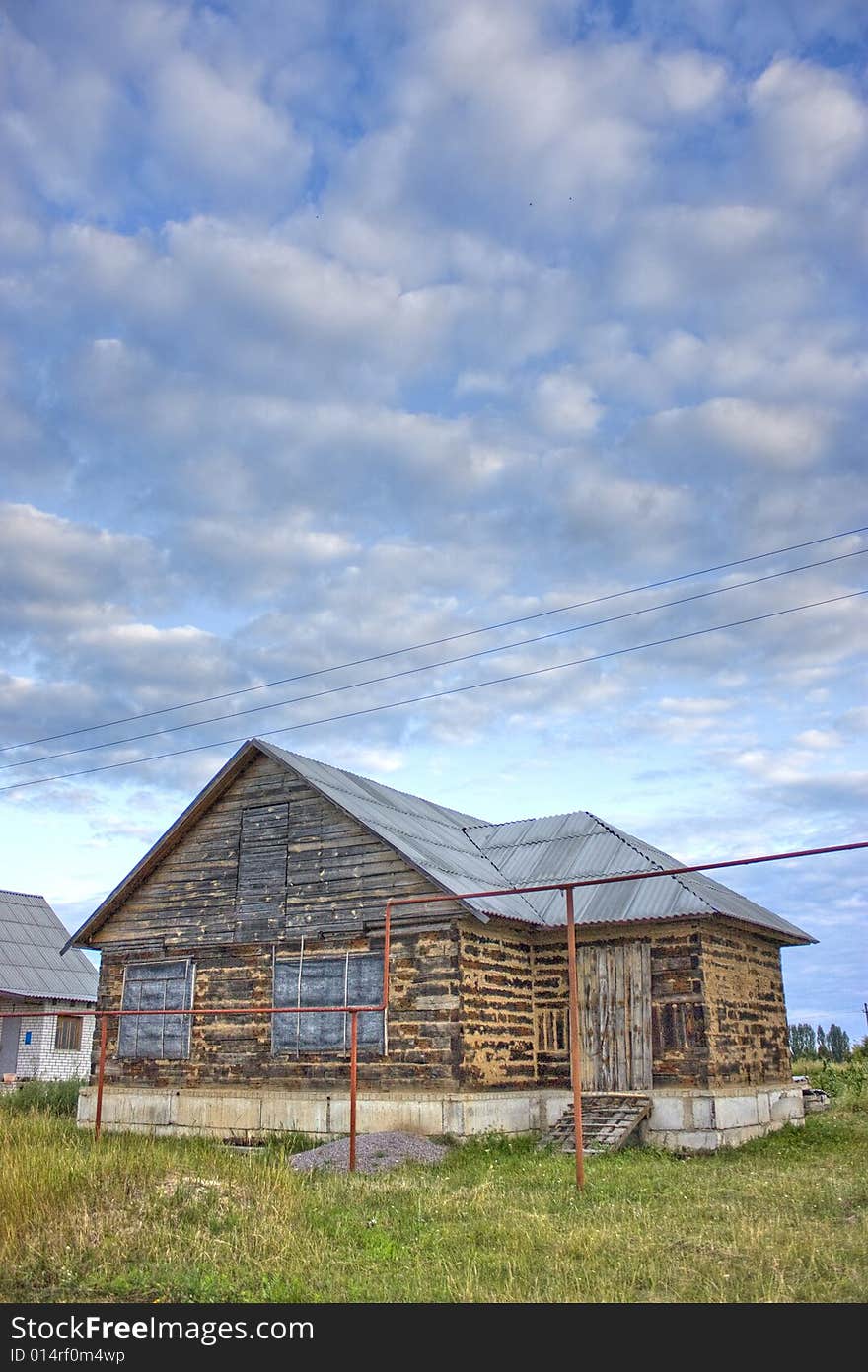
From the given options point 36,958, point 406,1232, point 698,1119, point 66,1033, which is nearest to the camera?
point 406,1232

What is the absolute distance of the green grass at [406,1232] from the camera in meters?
8.85

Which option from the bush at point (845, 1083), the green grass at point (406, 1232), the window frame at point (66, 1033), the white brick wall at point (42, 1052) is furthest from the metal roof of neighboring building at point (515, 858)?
the window frame at point (66, 1033)

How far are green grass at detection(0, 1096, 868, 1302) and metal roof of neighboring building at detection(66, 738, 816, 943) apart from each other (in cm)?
619

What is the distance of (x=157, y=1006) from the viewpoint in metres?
24.2

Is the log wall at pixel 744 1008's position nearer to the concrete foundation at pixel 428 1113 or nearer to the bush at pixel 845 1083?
the concrete foundation at pixel 428 1113

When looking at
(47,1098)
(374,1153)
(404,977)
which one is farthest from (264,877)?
(47,1098)

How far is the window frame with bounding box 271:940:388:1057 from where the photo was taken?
67.9 feet

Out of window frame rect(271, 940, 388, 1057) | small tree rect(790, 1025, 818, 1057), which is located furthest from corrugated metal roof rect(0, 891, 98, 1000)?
small tree rect(790, 1025, 818, 1057)

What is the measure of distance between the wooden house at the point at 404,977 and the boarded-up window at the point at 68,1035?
16.0 meters

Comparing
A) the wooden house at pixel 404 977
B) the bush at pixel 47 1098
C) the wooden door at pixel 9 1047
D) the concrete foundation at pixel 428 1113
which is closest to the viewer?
the concrete foundation at pixel 428 1113

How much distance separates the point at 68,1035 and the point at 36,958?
11.5 feet

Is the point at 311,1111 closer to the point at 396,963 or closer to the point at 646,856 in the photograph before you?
the point at 396,963
